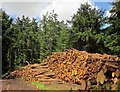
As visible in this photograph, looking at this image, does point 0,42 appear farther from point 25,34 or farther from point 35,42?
point 35,42

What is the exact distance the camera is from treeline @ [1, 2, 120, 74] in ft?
90.8

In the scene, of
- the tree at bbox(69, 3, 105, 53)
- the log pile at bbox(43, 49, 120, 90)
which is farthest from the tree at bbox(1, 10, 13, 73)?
the log pile at bbox(43, 49, 120, 90)

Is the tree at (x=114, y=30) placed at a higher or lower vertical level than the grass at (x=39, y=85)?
higher

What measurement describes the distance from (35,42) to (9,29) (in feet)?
71.3

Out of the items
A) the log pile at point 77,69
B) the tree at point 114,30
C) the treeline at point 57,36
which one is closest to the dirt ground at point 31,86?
the log pile at point 77,69

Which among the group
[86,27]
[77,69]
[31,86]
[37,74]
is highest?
[86,27]

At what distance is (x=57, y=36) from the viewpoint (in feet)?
189

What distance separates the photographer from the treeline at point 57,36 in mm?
27688

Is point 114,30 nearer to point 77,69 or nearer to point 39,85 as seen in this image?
point 77,69

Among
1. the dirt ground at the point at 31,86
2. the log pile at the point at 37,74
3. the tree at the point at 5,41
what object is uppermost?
the tree at the point at 5,41

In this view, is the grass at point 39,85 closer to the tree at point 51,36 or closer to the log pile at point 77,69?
the log pile at point 77,69

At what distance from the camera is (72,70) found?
15.1 m

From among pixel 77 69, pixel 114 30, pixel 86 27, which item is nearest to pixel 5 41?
pixel 86 27

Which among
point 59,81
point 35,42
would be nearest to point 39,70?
point 59,81
